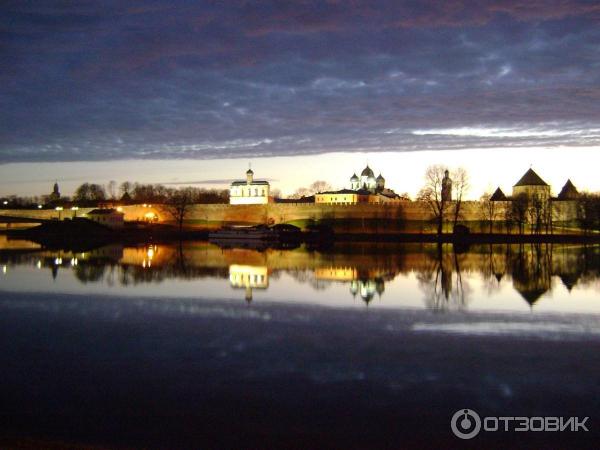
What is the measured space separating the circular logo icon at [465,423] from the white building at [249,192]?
83.8 m

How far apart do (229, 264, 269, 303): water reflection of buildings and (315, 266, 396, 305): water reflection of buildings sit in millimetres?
1879

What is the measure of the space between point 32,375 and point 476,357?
19.9 ft

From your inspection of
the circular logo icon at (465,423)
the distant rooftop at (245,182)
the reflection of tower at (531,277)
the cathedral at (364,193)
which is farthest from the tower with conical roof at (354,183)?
the circular logo icon at (465,423)

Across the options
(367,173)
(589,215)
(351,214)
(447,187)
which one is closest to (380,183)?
(367,173)

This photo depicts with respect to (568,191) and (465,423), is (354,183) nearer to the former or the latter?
(568,191)

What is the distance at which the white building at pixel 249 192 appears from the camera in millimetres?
91625

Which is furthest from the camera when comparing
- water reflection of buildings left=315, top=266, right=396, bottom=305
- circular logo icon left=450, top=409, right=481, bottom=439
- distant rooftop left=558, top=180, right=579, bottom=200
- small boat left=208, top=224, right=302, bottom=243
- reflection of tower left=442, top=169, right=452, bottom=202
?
distant rooftop left=558, top=180, right=579, bottom=200

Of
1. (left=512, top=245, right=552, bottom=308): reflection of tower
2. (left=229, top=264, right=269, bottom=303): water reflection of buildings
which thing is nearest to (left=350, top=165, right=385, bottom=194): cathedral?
(left=512, top=245, right=552, bottom=308): reflection of tower

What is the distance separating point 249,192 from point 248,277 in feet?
232

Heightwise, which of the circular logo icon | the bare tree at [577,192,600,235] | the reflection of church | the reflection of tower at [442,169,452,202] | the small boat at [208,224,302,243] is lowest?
the circular logo icon

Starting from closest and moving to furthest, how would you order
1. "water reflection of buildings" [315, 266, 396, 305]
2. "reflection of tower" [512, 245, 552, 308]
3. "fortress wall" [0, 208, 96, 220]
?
"reflection of tower" [512, 245, 552, 308] < "water reflection of buildings" [315, 266, 396, 305] < "fortress wall" [0, 208, 96, 220]

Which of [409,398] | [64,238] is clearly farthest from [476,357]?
[64,238]

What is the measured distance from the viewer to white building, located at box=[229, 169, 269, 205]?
91.6m

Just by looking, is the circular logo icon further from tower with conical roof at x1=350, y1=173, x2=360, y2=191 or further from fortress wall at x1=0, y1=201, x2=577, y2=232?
tower with conical roof at x1=350, y1=173, x2=360, y2=191
